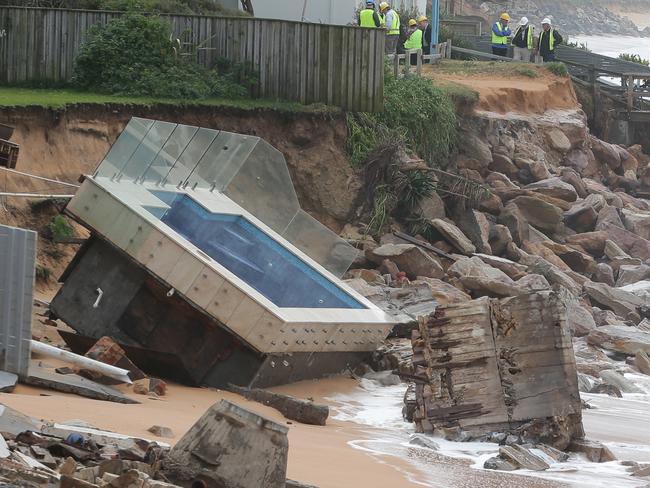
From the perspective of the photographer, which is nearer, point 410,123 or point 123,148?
point 123,148

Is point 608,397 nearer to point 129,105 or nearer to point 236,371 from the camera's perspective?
point 236,371

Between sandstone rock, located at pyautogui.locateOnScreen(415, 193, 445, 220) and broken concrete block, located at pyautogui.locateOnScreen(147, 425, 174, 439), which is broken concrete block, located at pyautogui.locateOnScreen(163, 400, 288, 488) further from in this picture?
sandstone rock, located at pyautogui.locateOnScreen(415, 193, 445, 220)

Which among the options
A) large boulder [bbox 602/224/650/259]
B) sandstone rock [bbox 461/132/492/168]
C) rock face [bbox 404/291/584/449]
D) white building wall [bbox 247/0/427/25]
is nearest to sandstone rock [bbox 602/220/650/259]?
large boulder [bbox 602/224/650/259]

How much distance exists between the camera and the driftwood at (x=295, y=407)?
42.7 ft

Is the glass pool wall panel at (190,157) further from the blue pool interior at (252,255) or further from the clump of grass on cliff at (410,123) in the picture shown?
the clump of grass on cliff at (410,123)

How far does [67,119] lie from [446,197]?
7.89 m

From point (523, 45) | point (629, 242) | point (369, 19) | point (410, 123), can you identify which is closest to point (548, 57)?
point (523, 45)

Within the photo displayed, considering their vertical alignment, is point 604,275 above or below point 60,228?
below

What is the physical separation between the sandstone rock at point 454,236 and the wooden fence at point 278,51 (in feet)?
6.90

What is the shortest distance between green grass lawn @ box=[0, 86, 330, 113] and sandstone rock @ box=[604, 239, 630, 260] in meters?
6.78

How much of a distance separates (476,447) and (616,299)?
36.4ft

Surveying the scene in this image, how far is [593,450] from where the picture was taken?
1227 cm

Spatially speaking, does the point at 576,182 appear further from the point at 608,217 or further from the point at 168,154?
the point at 168,154

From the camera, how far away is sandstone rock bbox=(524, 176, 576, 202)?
29469 millimetres
